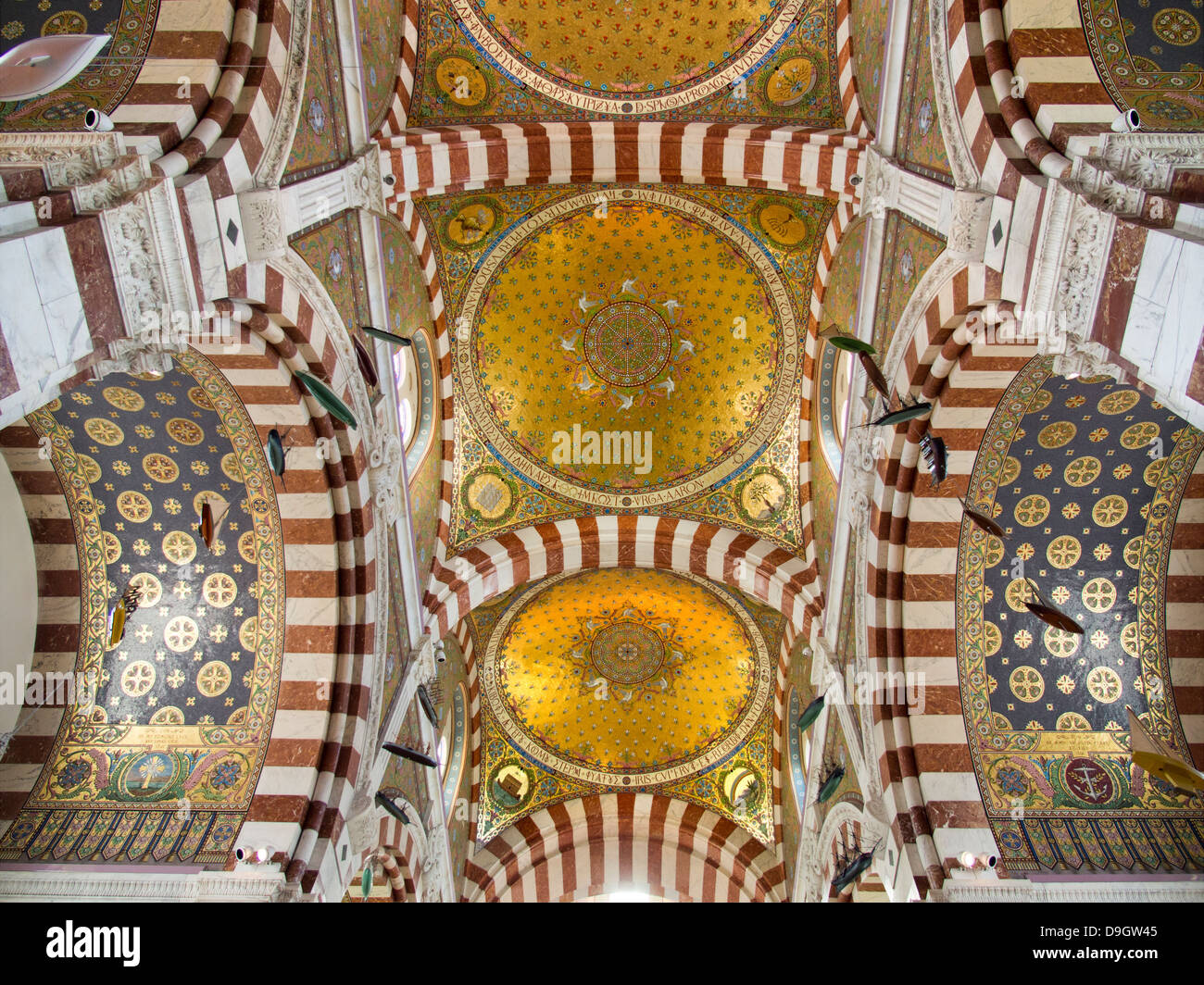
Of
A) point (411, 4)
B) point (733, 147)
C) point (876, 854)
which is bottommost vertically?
point (876, 854)

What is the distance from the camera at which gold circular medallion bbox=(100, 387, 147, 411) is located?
6418 millimetres

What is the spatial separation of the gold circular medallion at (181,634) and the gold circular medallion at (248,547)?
2.31 ft

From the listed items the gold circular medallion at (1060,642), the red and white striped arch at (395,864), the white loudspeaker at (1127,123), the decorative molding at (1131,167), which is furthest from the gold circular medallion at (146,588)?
the gold circular medallion at (1060,642)

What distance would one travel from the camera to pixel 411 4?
26.2ft

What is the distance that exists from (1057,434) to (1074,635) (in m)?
1.86

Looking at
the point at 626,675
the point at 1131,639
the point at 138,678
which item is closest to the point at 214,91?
the point at 138,678

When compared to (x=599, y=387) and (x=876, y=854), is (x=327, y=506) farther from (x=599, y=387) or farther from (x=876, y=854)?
(x=876, y=854)

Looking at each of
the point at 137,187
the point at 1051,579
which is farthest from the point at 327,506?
the point at 1051,579

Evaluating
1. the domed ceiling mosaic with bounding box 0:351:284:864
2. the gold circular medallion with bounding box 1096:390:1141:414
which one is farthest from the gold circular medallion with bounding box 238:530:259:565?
the gold circular medallion with bounding box 1096:390:1141:414

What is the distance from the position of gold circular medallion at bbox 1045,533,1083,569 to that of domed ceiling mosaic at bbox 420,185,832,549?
2.76 m

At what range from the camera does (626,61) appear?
8367 millimetres

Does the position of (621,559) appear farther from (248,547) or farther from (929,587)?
(248,547)
